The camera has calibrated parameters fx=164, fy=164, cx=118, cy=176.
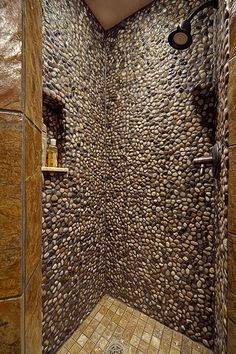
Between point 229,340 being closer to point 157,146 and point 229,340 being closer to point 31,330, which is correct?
point 31,330

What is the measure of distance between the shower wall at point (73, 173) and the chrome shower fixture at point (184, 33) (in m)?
0.90

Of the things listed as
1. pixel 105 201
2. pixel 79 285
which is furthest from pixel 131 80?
pixel 79 285

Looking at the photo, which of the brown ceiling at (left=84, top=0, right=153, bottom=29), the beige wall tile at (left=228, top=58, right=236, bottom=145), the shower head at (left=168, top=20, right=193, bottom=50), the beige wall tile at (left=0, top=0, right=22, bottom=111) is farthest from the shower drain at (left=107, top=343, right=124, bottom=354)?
the brown ceiling at (left=84, top=0, right=153, bottom=29)

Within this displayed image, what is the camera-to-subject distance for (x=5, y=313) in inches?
11.7

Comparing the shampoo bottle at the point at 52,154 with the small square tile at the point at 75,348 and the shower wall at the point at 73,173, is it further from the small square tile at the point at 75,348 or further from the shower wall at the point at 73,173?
the small square tile at the point at 75,348

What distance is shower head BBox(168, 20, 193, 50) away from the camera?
118 centimetres

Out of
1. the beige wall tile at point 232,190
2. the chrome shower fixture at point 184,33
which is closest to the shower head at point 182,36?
the chrome shower fixture at point 184,33

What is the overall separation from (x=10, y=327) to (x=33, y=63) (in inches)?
21.0

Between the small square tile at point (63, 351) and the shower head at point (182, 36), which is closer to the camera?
the shower head at point (182, 36)

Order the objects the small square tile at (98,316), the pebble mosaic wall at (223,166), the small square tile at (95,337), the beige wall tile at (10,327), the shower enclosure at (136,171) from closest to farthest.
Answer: the beige wall tile at (10,327) → the pebble mosaic wall at (223,166) → the shower enclosure at (136,171) → the small square tile at (95,337) → the small square tile at (98,316)

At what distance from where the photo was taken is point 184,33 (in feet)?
3.94

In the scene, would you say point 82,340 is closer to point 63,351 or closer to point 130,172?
point 63,351

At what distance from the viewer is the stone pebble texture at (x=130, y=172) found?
4.55 feet

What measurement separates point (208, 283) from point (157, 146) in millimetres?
1283
